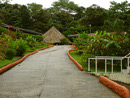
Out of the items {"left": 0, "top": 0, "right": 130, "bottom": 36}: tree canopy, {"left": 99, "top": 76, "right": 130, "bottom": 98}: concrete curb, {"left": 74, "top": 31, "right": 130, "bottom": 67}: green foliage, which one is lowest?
{"left": 99, "top": 76, "right": 130, "bottom": 98}: concrete curb

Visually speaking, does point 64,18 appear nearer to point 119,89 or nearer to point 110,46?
point 110,46

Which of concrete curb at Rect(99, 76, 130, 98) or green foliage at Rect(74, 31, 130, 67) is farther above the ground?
green foliage at Rect(74, 31, 130, 67)

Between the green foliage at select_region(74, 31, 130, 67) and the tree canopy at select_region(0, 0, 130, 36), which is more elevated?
the tree canopy at select_region(0, 0, 130, 36)

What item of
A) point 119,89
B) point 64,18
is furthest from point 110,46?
point 64,18

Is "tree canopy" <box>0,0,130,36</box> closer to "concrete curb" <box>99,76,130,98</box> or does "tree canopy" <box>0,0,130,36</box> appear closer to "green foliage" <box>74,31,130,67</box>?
"green foliage" <box>74,31,130,67</box>

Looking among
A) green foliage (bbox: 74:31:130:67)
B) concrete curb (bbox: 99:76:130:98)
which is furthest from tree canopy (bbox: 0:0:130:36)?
concrete curb (bbox: 99:76:130:98)

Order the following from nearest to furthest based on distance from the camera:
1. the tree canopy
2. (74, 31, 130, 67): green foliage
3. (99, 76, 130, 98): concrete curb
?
(99, 76, 130, 98): concrete curb
(74, 31, 130, 67): green foliage
the tree canopy

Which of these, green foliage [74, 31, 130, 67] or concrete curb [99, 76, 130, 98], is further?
green foliage [74, 31, 130, 67]

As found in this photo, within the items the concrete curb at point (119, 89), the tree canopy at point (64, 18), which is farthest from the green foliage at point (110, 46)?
the tree canopy at point (64, 18)

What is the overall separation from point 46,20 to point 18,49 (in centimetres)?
3929

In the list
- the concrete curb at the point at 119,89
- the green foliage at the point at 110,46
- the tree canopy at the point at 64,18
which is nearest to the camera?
the concrete curb at the point at 119,89

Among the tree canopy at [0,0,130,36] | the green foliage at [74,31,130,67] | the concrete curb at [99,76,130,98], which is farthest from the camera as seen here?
the tree canopy at [0,0,130,36]

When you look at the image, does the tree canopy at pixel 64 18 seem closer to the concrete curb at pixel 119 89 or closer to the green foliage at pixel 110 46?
the green foliage at pixel 110 46

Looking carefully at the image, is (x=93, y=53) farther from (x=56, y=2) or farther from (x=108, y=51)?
(x=56, y=2)
